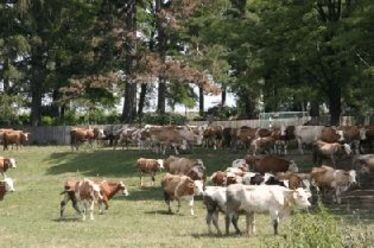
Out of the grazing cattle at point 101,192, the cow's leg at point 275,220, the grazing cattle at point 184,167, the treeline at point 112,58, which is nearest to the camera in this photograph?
the cow's leg at point 275,220

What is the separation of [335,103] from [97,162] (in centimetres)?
1235

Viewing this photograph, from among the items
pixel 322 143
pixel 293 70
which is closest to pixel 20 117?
pixel 293 70

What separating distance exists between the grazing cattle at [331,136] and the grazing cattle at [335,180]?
8362 mm

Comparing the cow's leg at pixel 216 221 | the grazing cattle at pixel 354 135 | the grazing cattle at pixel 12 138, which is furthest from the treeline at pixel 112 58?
the cow's leg at pixel 216 221

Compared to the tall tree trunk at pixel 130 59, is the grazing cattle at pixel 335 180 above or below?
below

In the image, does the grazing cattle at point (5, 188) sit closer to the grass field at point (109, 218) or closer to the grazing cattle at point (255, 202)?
the grass field at point (109, 218)

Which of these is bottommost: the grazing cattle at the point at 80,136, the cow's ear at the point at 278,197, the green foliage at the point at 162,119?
the cow's ear at the point at 278,197

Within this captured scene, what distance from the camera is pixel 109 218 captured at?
1981 cm

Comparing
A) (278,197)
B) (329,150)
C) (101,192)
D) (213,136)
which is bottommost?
(101,192)

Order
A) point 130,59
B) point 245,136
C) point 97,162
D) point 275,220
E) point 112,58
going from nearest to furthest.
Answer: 1. point 275,220
2. point 97,162
3. point 245,136
4. point 130,59
5. point 112,58

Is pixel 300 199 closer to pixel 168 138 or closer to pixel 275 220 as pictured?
pixel 275 220

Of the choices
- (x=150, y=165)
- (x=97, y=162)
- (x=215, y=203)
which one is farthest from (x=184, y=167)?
(x=97, y=162)

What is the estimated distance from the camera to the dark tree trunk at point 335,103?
1372 inches

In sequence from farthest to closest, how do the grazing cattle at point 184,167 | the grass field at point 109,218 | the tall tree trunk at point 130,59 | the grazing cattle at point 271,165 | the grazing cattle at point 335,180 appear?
the tall tree trunk at point 130,59 < the grazing cattle at point 271,165 < the grazing cattle at point 184,167 < the grazing cattle at point 335,180 < the grass field at point 109,218
